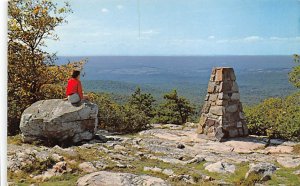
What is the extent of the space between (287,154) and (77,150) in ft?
9.21

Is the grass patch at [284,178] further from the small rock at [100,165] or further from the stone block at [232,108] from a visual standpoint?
the stone block at [232,108]

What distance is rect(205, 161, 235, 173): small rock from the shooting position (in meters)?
4.79

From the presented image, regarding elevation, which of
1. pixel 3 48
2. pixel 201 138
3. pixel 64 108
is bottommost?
pixel 201 138

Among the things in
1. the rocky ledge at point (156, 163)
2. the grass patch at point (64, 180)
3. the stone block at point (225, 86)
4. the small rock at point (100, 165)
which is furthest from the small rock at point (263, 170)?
the stone block at point (225, 86)

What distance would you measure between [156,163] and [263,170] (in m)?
1.25

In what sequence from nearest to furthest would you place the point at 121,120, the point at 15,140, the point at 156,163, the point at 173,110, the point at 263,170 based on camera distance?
1. the point at 263,170
2. the point at 156,163
3. the point at 15,140
4. the point at 121,120
5. the point at 173,110

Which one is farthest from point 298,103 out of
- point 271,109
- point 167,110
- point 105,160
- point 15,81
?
point 15,81

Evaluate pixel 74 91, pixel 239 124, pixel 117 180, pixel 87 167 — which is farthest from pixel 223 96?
pixel 117 180

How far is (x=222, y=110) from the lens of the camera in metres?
6.96

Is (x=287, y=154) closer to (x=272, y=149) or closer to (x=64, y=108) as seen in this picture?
(x=272, y=149)

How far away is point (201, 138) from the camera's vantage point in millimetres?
7000

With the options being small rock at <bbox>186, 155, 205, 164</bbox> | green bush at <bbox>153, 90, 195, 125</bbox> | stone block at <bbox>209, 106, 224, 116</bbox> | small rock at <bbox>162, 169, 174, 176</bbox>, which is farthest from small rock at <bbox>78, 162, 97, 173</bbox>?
green bush at <bbox>153, 90, 195, 125</bbox>

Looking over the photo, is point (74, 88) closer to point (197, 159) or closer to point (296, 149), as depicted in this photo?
point (197, 159)

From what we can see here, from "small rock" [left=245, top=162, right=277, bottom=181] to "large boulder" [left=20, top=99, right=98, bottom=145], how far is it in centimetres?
252
